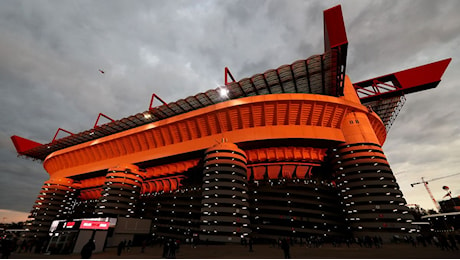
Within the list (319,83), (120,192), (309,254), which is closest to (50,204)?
(120,192)

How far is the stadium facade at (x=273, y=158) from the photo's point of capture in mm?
39312

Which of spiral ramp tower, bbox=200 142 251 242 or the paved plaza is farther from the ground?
spiral ramp tower, bbox=200 142 251 242

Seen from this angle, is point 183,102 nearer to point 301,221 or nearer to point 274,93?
point 274,93

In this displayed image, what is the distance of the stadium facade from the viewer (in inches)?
1548

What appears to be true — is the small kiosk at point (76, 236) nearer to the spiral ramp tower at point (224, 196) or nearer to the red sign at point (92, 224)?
the red sign at point (92, 224)

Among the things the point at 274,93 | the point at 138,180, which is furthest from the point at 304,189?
the point at 138,180

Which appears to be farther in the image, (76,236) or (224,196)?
(224,196)

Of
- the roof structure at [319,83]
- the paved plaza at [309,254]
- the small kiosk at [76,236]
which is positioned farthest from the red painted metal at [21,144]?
the small kiosk at [76,236]

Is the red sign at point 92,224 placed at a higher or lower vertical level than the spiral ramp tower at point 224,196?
lower

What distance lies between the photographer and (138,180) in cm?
6138

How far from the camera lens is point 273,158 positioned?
5016cm

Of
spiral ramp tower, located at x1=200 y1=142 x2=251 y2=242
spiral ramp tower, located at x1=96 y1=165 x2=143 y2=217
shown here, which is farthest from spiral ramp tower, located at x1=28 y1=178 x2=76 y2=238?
spiral ramp tower, located at x1=200 y1=142 x2=251 y2=242

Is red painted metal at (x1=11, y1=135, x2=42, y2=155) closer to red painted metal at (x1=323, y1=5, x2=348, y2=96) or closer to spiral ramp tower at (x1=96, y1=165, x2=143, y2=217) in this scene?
spiral ramp tower at (x1=96, y1=165, x2=143, y2=217)

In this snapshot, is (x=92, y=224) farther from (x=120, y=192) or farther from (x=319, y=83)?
(x=319, y=83)
